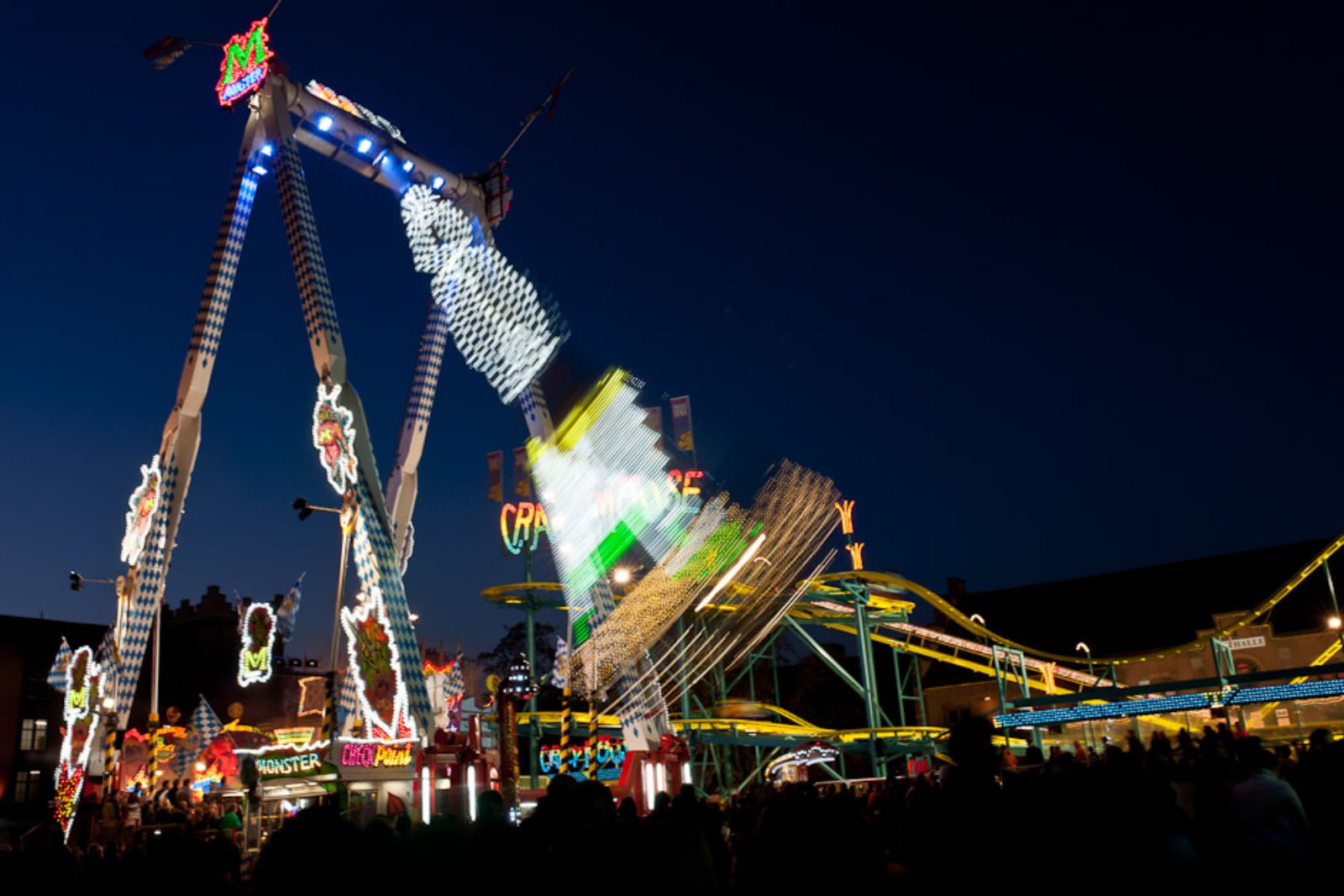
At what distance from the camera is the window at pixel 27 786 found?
4247cm

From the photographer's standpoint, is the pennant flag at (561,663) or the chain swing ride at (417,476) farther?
the pennant flag at (561,663)

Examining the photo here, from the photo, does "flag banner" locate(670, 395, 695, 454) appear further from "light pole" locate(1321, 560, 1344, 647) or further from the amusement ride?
"light pole" locate(1321, 560, 1344, 647)

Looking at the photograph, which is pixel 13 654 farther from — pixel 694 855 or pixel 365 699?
pixel 694 855

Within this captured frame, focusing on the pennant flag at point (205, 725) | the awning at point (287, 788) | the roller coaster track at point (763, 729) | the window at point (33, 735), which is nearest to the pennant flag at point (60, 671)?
the pennant flag at point (205, 725)

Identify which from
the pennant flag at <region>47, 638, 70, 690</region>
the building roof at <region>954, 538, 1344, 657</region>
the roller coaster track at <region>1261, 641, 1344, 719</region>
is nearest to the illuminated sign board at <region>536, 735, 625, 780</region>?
the pennant flag at <region>47, 638, 70, 690</region>

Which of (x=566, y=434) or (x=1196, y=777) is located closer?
(x=1196, y=777)

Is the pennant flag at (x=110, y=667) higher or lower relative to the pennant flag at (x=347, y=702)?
higher

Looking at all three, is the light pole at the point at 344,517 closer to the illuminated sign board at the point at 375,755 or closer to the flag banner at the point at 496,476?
the illuminated sign board at the point at 375,755

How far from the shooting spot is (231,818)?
1888 centimetres

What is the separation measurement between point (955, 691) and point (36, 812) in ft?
131

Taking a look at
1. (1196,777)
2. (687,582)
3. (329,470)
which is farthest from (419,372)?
(1196,777)

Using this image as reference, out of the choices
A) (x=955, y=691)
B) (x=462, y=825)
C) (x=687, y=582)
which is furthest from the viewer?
(x=955, y=691)

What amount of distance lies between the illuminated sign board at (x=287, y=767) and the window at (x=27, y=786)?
3072 centimetres

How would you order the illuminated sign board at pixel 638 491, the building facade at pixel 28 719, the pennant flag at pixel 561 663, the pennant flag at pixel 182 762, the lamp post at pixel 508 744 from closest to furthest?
1. the lamp post at pixel 508 744
2. the pennant flag at pixel 182 762
3. the illuminated sign board at pixel 638 491
4. the pennant flag at pixel 561 663
5. the building facade at pixel 28 719
